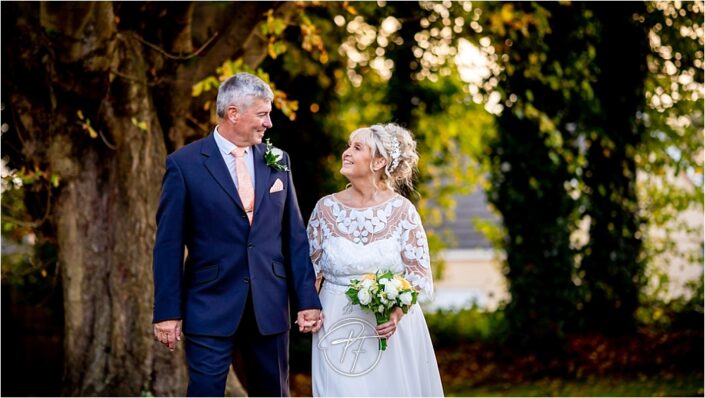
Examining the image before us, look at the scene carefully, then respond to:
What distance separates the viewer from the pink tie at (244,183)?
4.81 m

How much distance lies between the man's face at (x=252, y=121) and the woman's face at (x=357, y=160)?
598mm

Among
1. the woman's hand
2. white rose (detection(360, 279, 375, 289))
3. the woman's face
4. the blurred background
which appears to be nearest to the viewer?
white rose (detection(360, 279, 375, 289))

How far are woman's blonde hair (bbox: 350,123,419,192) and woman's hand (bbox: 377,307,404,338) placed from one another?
2.60ft

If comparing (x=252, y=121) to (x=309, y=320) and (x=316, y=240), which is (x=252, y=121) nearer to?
(x=316, y=240)

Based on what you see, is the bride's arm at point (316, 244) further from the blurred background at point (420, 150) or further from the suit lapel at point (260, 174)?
the blurred background at point (420, 150)

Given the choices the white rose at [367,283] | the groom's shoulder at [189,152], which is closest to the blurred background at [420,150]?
the groom's shoulder at [189,152]

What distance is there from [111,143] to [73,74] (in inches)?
26.1

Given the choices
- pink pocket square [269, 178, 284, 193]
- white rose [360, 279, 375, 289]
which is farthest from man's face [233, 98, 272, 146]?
white rose [360, 279, 375, 289]

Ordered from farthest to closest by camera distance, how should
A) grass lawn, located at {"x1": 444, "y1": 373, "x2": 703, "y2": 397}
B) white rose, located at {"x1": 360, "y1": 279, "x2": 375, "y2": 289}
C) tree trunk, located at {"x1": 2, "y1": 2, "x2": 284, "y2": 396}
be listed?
grass lawn, located at {"x1": 444, "y1": 373, "x2": 703, "y2": 397} < tree trunk, located at {"x1": 2, "y1": 2, "x2": 284, "y2": 396} < white rose, located at {"x1": 360, "y1": 279, "x2": 375, "y2": 289}

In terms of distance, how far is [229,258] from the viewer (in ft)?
15.6

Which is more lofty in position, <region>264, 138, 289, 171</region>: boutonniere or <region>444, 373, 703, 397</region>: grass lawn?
<region>264, 138, 289, 171</region>: boutonniere

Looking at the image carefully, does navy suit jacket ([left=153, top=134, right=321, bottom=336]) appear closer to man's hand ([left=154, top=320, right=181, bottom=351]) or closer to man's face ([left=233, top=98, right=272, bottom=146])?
man's hand ([left=154, top=320, right=181, bottom=351])

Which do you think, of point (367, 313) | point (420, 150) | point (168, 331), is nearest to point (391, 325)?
point (367, 313)

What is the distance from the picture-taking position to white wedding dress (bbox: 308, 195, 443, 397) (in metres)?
5.04
